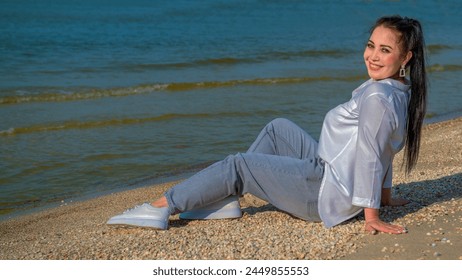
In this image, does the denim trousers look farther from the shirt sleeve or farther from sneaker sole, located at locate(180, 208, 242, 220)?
the shirt sleeve

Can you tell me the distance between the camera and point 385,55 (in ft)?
15.1

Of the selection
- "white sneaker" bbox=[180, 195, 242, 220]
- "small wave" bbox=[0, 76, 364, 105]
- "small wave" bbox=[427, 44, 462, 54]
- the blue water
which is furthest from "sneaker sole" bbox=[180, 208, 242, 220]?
"small wave" bbox=[427, 44, 462, 54]

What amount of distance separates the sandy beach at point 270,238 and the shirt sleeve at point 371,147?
24 cm

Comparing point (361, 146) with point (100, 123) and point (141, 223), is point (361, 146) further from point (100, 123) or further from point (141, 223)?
point (100, 123)

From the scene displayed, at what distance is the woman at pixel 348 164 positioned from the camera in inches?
179

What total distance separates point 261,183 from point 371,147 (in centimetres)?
73

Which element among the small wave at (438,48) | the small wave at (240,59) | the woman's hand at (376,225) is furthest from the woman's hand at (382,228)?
the small wave at (438,48)

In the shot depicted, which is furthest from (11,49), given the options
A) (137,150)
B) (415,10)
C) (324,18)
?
(415,10)

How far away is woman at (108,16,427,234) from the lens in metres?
4.54

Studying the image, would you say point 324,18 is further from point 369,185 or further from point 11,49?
point 369,185

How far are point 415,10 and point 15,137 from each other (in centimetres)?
2024

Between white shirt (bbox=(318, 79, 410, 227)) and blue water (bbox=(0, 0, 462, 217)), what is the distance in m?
3.23

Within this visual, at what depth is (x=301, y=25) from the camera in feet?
72.2

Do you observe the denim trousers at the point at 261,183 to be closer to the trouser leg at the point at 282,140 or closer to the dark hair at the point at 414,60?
the trouser leg at the point at 282,140
